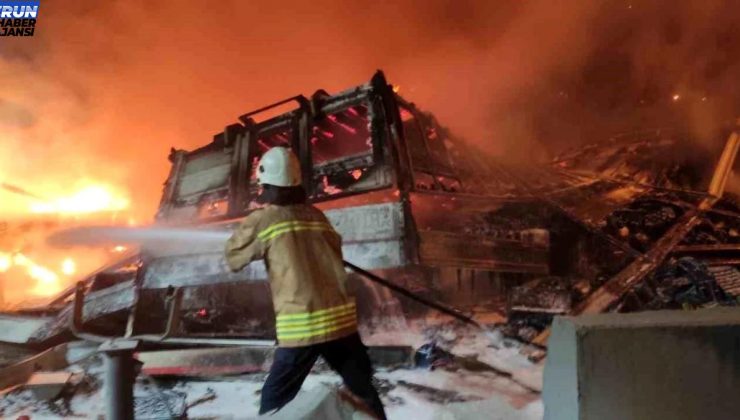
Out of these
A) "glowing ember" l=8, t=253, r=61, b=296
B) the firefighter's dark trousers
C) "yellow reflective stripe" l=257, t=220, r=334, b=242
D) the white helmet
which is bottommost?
"glowing ember" l=8, t=253, r=61, b=296

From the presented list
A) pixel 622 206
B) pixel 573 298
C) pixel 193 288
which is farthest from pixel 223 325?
pixel 622 206

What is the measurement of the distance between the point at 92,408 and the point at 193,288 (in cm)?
309

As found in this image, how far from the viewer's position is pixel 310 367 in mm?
2504

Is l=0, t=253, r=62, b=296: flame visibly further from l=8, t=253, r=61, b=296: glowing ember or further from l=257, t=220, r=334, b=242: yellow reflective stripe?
l=257, t=220, r=334, b=242: yellow reflective stripe

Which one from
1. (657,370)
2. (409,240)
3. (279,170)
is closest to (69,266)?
(409,240)

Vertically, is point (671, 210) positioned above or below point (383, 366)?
above

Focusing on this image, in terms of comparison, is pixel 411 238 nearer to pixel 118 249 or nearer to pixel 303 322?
pixel 303 322

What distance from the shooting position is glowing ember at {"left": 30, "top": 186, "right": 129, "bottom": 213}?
1678 cm

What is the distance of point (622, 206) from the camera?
751 cm

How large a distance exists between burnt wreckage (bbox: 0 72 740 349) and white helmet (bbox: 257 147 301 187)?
2.64 m

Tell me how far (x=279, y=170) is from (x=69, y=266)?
1785 centimetres

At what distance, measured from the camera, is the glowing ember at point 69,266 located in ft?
53.8

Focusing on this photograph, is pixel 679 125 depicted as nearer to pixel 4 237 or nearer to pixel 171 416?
pixel 171 416

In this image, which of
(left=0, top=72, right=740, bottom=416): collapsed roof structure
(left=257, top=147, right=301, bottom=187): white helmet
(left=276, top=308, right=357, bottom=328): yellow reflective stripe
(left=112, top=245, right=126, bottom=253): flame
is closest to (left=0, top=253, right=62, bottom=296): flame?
(left=112, top=245, right=126, bottom=253): flame
